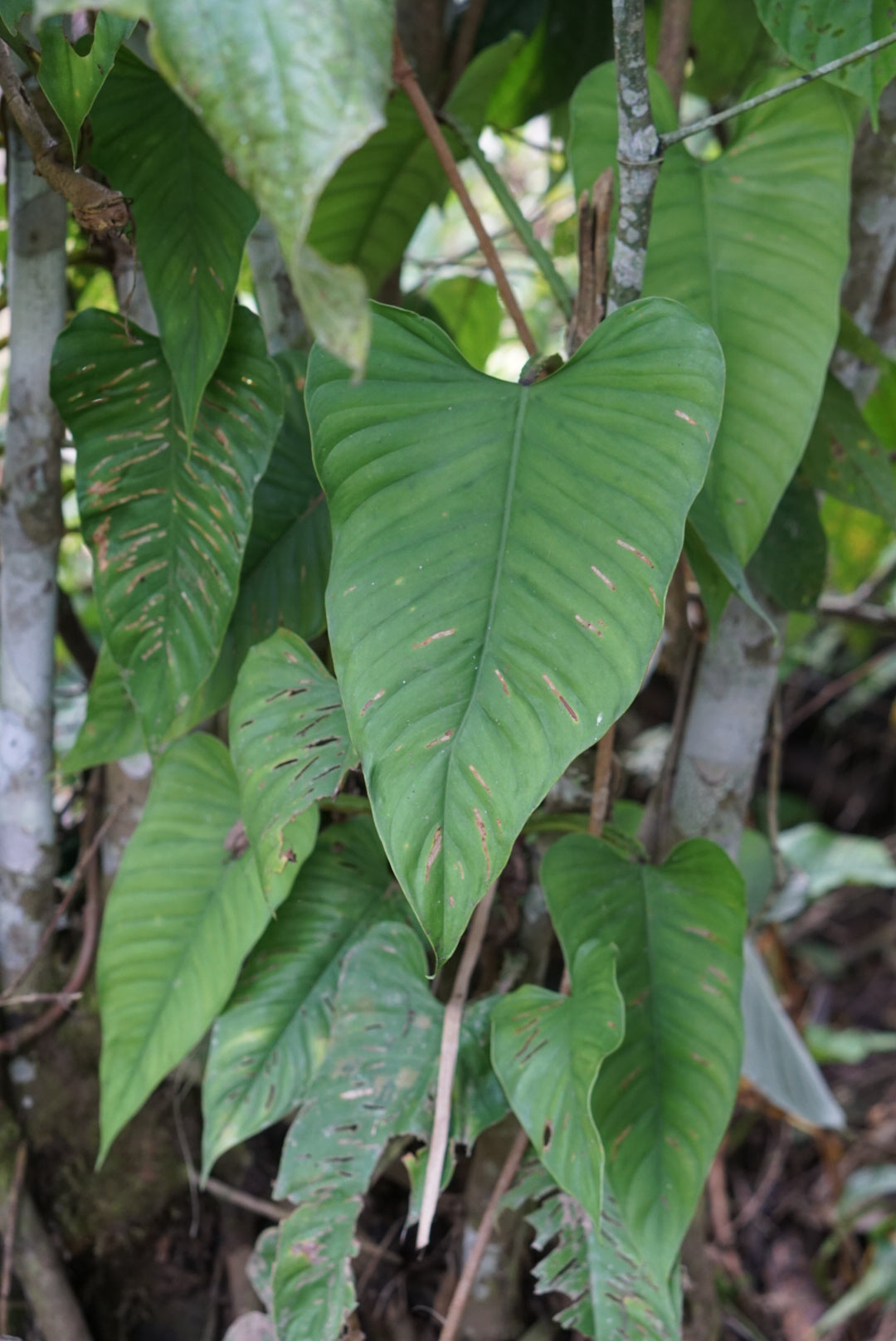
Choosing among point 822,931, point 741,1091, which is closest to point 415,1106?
point 741,1091

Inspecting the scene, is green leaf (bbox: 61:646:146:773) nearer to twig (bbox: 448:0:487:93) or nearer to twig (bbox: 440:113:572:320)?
twig (bbox: 440:113:572:320)

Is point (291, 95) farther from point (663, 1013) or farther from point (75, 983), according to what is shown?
point (75, 983)

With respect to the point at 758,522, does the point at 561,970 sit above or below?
below

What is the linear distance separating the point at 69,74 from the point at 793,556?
2.04ft

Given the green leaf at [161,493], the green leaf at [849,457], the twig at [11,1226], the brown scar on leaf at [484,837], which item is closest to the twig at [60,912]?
the twig at [11,1226]

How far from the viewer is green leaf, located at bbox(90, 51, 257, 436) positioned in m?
0.62

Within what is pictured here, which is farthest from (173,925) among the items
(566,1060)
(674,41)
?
(674,41)

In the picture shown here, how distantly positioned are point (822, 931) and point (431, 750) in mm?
2106

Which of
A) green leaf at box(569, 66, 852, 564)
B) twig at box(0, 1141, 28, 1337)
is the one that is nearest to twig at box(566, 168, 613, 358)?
green leaf at box(569, 66, 852, 564)

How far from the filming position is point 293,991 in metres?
0.78

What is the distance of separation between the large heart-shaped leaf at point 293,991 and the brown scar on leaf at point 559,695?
1.19 ft

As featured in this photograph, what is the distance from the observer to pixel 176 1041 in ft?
2.41

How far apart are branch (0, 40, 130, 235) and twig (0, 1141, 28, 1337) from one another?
0.78m

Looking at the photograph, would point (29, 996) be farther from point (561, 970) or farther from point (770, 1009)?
point (770, 1009)
